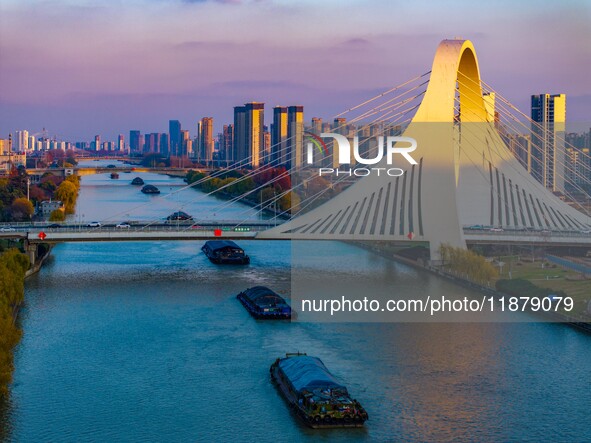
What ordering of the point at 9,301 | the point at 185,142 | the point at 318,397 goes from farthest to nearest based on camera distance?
the point at 185,142, the point at 9,301, the point at 318,397

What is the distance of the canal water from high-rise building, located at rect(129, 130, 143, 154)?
90.6 m

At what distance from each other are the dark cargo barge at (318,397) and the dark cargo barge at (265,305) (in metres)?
2.27

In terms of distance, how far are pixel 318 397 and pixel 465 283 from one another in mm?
5297

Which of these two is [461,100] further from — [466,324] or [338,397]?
[338,397]

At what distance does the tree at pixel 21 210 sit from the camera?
801 inches

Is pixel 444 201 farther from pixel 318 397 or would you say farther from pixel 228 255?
pixel 318 397

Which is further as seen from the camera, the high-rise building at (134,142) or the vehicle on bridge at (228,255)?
the high-rise building at (134,142)

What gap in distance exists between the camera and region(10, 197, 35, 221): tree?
20.3 metres

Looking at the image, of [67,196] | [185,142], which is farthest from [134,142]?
[67,196]

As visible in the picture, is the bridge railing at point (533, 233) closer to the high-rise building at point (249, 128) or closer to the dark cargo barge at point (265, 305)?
the dark cargo barge at point (265, 305)

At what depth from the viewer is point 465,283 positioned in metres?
11.4

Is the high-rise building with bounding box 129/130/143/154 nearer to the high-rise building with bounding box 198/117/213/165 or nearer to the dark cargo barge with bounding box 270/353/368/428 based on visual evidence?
the high-rise building with bounding box 198/117/213/165

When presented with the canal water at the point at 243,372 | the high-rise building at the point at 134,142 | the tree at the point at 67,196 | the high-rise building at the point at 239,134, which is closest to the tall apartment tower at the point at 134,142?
the high-rise building at the point at 134,142

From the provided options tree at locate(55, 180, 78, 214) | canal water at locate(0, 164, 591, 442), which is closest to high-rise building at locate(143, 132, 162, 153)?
tree at locate(55, 180, 78, 214)
